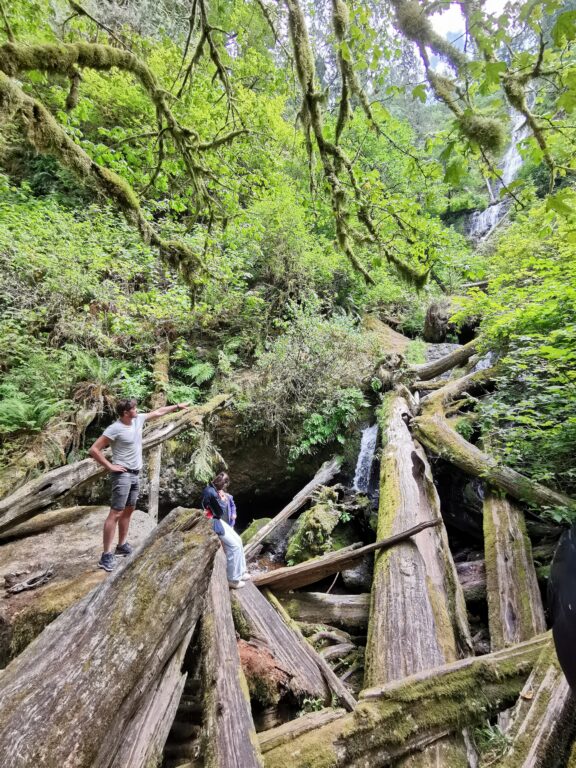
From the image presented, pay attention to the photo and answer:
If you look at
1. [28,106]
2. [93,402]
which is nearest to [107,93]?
[93,402]

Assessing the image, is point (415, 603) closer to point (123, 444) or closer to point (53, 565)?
point (123, 444)

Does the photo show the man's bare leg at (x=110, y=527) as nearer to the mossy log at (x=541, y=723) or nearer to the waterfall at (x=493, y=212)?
the mossy log at (x=541, y=723)

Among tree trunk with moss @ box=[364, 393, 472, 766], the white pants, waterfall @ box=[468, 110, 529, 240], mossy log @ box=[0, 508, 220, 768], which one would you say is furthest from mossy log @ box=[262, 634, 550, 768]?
waterfall @ box=[468, 110, 529, 240]

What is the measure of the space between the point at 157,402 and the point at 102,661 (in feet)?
21.7

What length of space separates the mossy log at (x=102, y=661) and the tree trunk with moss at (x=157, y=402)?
4097 mm

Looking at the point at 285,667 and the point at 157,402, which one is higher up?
the point at 157,402

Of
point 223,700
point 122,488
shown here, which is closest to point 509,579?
point 223,700

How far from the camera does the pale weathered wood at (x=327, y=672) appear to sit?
2.81 m

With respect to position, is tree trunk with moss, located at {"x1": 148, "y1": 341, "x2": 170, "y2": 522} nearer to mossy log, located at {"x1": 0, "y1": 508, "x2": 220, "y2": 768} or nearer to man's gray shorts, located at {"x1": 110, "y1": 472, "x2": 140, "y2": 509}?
man's gray shorts, located at {"x1": 110, "y1": 472, "x2": 140, "y2": 509}

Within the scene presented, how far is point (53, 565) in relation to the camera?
14.1ft

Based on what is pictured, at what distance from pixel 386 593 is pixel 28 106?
4945mm

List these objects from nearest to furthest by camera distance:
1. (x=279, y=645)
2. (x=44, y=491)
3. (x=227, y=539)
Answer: (x=279, y=645)
(x=227, y=539)
(x=44, y=491)

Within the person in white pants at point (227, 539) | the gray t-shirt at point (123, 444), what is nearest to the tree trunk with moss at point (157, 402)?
the gray t-shirt at point (123, 444)

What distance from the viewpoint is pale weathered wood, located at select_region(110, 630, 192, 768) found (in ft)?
5.74
